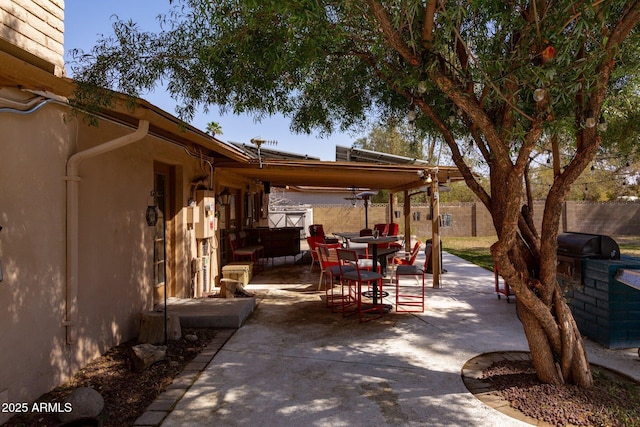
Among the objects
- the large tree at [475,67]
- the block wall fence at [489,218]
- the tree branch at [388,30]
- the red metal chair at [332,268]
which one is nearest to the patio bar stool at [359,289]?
the red metal chair at [332,268]

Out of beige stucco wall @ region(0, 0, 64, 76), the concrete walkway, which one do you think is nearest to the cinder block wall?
the concrete walkway

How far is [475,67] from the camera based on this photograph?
382cm

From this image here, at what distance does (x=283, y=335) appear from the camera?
15.9ft

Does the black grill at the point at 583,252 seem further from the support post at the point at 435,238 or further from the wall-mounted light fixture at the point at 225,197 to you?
the wall-mounted light fixture at the point at 225,197

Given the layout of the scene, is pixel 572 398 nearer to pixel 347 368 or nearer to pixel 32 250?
pixel 347 368

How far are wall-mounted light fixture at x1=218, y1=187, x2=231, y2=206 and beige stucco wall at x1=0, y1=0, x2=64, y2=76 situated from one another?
14.6 feet

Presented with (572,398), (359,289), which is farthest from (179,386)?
(572,398)

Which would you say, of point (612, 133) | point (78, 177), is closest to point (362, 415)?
point (78, 177)

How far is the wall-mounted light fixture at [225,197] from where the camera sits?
8.53 meters

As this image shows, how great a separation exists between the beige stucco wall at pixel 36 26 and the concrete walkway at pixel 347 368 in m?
2.91

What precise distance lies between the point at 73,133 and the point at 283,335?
3.11 m

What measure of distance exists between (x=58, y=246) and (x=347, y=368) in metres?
2.82

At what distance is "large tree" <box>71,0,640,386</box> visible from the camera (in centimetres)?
295

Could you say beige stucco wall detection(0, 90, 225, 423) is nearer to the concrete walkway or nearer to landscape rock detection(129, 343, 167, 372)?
landscape rock detection(129, 343, 167, 372)
